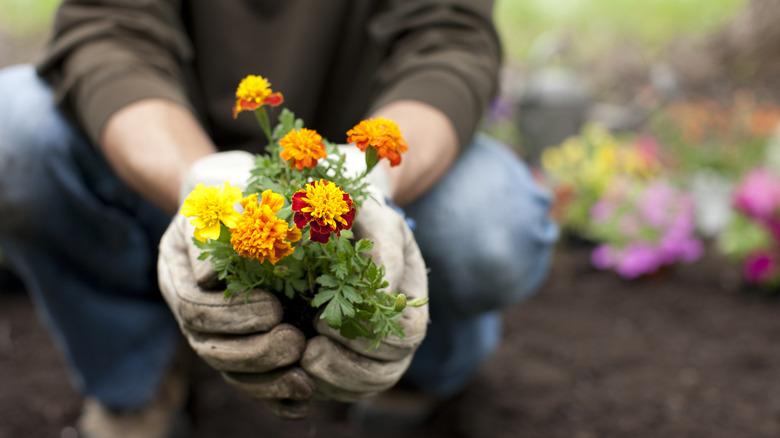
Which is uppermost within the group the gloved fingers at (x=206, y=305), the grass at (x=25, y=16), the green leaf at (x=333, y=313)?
the green leaf at (x=333, y=313)

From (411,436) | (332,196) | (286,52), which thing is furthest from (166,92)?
(411,436)

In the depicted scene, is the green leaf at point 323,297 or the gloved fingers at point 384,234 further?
the gloved fingers at point 384,234

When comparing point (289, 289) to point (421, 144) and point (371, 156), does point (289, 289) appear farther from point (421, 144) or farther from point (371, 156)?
point (421, 144)

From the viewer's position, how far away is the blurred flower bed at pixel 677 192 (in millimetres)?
3047

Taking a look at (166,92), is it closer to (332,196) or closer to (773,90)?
(332,196)

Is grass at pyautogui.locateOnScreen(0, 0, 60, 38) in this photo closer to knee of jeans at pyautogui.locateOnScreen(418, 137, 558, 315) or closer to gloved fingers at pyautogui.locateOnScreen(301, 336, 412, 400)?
knee of jeans at pyautogui.locateOnScreen(418, 137, 558, 315)

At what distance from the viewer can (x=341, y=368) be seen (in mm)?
1259

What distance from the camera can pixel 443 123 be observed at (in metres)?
1.83

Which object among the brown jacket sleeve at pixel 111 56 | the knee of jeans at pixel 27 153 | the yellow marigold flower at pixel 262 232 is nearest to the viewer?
the yellow marigold flower at pixel 262 232

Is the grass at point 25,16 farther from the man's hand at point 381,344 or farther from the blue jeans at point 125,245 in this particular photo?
the man's hand at point 381,344

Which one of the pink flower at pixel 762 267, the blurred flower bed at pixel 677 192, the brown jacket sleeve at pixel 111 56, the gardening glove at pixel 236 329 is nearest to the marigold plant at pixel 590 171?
the blurred flower bed at pixel 677 192

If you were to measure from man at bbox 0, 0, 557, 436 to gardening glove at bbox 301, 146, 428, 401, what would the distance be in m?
0.27

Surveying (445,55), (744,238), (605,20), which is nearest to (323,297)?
(445,55)

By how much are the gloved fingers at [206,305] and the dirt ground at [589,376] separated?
3.27ft
